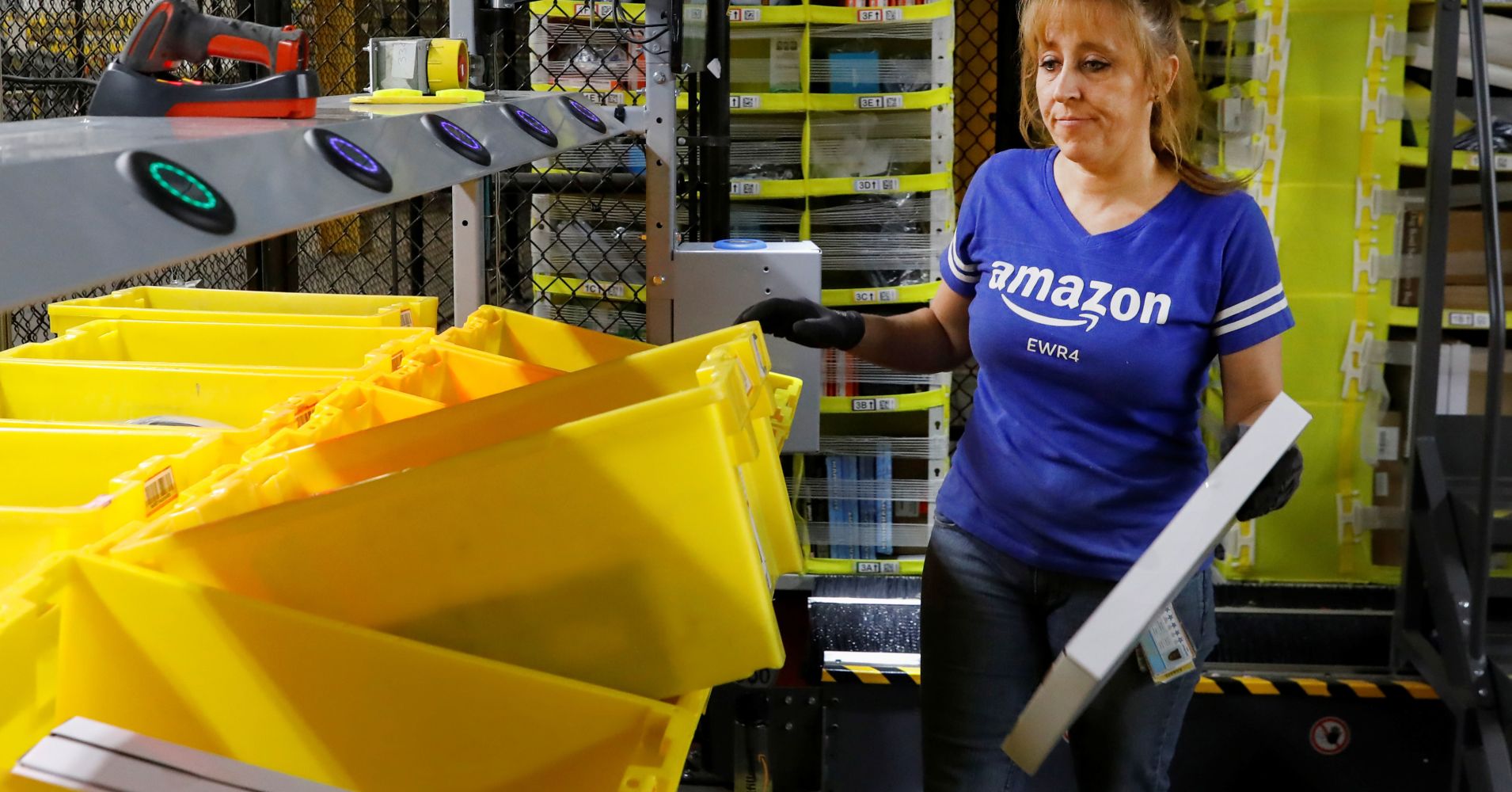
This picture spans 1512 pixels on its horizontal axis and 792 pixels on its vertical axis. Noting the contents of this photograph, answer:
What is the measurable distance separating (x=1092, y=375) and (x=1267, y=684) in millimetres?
1895

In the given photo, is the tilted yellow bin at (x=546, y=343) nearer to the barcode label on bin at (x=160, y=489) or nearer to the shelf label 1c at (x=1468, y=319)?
the barcode label on bin at (x=160, y=489)

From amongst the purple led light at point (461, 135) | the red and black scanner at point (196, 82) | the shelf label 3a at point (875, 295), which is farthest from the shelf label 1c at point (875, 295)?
the red and black scanner at point (196, 82)

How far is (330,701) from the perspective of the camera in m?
1.05

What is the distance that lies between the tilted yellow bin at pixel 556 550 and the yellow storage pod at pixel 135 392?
64 centimetres

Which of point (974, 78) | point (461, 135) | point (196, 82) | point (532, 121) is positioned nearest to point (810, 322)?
point (532, 121)

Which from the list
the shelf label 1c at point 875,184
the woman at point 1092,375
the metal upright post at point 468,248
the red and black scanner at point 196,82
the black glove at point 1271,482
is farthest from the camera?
the shelf label 1c at point 875,184

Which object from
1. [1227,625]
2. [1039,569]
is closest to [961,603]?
[1039,569]

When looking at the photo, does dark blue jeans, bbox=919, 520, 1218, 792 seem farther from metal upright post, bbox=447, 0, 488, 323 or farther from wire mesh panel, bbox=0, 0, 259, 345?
wire mesh panel, bbox=0, 0, 259, 345

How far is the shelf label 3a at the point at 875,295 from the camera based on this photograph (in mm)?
3812

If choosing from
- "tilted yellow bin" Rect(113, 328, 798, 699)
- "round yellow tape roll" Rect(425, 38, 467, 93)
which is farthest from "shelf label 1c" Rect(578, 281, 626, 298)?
"tilted yellow bin" Rect(113, 328, 798, 699)

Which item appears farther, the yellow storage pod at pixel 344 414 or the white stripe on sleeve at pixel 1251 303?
the white stripe on sleeve at pixel 1251 303

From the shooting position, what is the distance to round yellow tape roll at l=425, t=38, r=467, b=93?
1874 millimetres

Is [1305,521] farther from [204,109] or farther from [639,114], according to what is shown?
[204,109]

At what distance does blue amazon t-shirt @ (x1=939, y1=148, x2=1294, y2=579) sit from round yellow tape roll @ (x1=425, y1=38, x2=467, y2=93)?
83 centimetres
